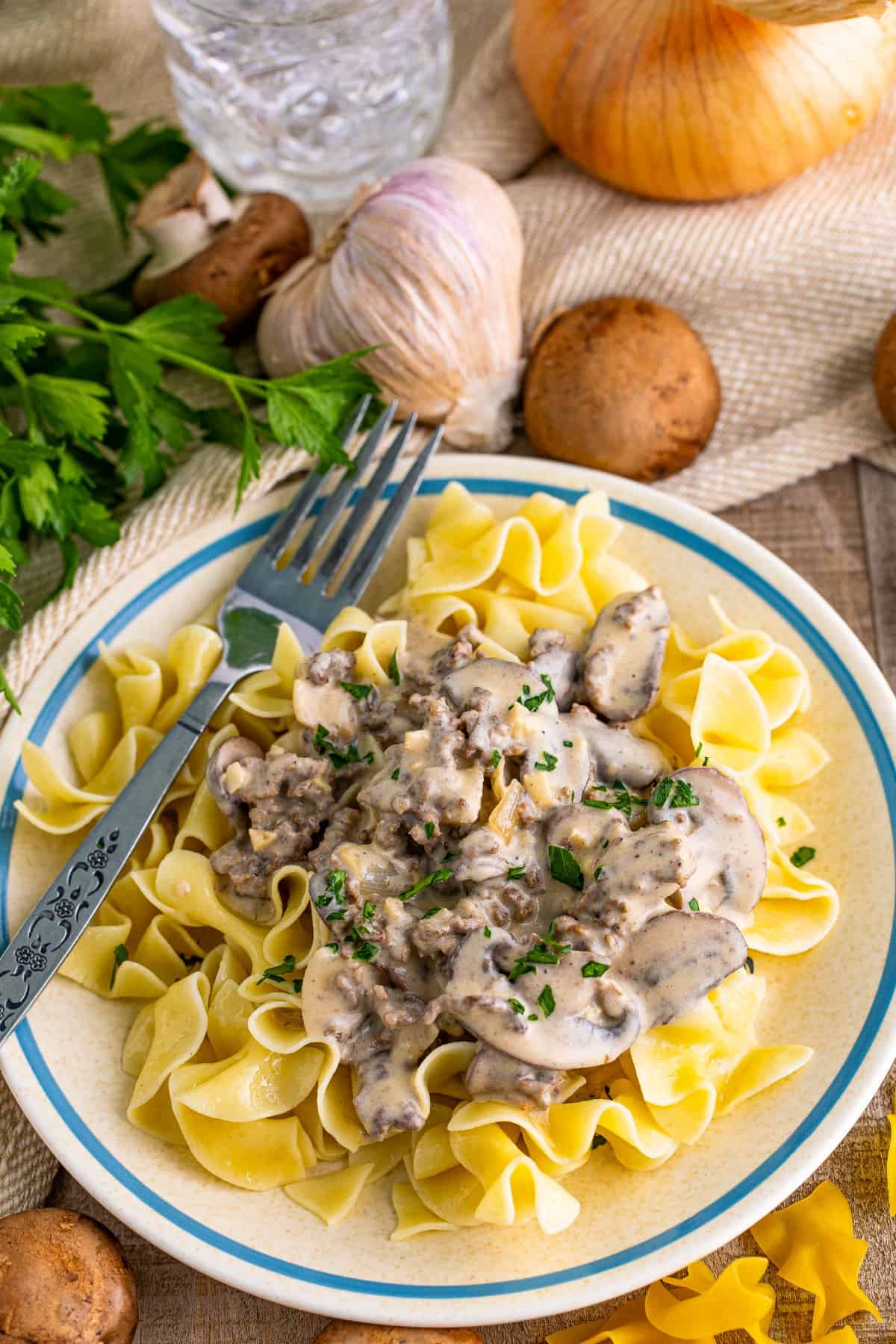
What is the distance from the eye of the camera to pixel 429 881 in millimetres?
3354

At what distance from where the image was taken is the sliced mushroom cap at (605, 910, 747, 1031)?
323 centimetres

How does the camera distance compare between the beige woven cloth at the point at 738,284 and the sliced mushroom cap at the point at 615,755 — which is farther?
the beige woven cloth at the point at 738,284

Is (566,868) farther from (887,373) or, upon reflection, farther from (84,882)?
(887,373)

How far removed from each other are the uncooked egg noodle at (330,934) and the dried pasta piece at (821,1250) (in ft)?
0.82

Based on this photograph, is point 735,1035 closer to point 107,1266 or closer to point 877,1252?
point 877,1252

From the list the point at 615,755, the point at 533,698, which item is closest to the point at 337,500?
the point at 533,698

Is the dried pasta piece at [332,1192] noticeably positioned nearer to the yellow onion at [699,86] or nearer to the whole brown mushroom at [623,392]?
the whole brown mushroom at [623,392]

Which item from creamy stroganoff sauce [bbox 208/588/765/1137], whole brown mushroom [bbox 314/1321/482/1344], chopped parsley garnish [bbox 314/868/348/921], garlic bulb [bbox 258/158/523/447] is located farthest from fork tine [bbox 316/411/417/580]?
whole brown mushroom [bbox 314/1321/482/1344]

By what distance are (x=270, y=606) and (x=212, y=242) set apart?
1634 mm

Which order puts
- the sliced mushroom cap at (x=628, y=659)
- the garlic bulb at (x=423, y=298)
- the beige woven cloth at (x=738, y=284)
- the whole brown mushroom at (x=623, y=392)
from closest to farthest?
1. the sliced mushroom cap at (x=628, y=659)
2. the garlic bulb at (x=423, y=298)
3. the whole brown mushroom at (x=623, y=392)
4. the beige woven cloth at (x=738, y=284)

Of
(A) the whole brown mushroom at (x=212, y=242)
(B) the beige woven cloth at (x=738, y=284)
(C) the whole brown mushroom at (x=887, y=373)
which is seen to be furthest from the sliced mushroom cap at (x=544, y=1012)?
(A) the whole brown mushroom at (x=212, y=242)

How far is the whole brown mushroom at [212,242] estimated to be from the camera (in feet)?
16.1

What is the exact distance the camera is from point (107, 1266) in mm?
3328

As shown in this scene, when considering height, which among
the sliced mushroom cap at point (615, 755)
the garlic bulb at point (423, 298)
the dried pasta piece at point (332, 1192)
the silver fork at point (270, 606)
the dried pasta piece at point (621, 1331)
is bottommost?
the dried pasta piece at point (621, 1331)
